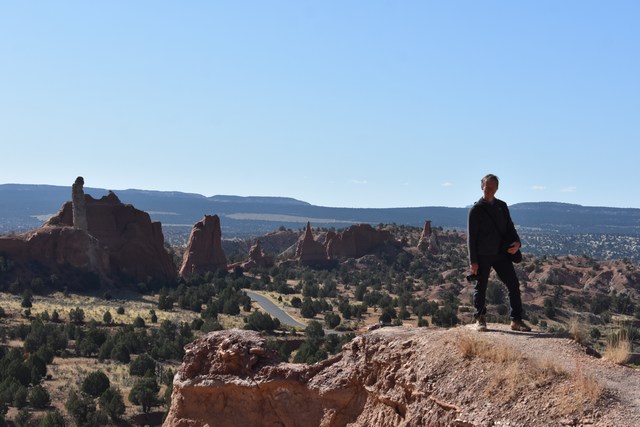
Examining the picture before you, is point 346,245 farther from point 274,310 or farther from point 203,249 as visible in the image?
point 274,310

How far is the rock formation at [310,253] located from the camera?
3718 inches

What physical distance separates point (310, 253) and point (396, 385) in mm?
86151

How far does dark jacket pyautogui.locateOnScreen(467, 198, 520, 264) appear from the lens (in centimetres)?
960

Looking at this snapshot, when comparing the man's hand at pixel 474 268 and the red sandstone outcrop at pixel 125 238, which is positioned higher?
the man's hand at pixel 474 268

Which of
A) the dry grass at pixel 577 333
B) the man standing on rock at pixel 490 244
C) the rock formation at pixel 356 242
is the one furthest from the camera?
the rock formation at pixel 356 242

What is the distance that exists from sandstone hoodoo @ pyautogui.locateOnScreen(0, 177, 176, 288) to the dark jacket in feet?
197

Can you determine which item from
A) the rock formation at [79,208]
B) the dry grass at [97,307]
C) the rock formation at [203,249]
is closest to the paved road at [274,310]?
the dry grass at [97,307]

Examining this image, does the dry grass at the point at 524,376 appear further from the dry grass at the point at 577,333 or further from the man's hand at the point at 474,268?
the man's hand at the point at 474,268

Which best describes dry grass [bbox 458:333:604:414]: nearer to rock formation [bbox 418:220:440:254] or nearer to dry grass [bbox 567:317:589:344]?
dry grass [bbox 567:317:589:344]

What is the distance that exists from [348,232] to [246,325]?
47693 mm

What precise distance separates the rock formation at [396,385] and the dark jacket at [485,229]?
3.79ft

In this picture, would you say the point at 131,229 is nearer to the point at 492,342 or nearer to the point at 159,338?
the point at 159,338

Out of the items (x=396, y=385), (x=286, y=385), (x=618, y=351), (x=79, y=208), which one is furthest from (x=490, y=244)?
(x=79, y=208)

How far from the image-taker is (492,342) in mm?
8375
